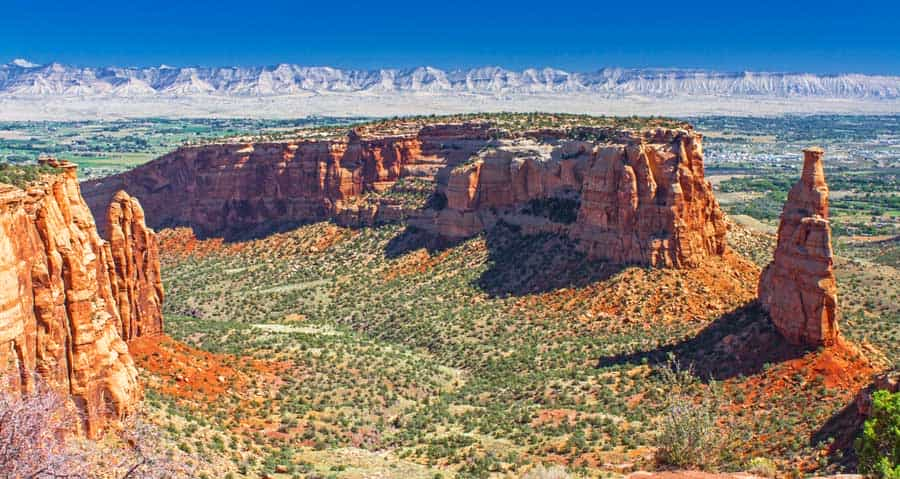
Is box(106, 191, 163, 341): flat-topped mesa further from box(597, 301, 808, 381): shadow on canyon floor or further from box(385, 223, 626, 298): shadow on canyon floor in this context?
box(385, 223, 626, 298): shadow on canyon floor

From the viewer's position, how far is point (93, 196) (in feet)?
335

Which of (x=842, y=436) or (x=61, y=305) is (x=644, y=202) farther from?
(x=61, y=305)

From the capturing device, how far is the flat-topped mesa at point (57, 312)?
25156 mm

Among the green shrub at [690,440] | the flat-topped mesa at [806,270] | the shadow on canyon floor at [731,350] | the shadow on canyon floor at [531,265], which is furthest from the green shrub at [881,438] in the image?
the shadow on canyon floor at [531,265]

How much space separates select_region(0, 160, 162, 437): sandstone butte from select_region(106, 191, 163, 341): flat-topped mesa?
291 inches

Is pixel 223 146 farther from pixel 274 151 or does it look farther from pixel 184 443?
pixel 184 443

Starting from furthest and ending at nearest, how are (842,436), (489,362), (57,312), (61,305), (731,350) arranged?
1. (489,362)
2. (731,350)
3. (842,436)
4. (61,305)
5. (57,312)

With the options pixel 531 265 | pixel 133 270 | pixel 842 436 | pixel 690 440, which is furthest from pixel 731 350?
pixel 133 270

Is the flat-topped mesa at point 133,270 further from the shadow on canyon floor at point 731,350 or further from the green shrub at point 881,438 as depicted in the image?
the green shrub at point 881,438

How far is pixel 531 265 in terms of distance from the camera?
2552 inches

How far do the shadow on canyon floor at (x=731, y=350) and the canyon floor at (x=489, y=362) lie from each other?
104 millimetres

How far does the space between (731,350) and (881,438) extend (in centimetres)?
1811

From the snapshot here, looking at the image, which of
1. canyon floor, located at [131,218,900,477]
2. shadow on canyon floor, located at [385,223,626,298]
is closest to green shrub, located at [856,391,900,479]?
canyon floor, located at [131,218,900,477]

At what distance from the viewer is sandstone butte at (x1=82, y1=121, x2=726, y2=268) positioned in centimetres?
5797
